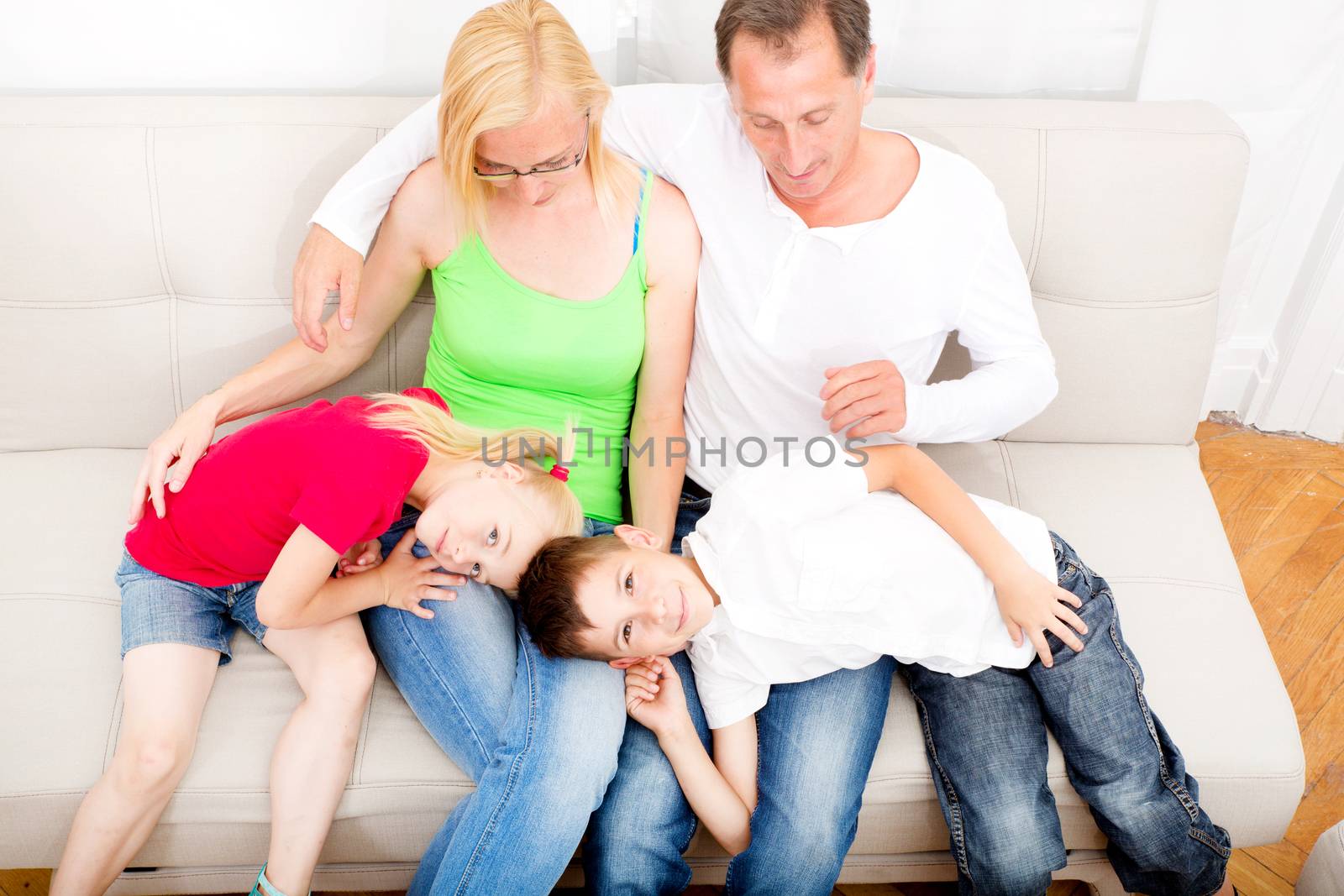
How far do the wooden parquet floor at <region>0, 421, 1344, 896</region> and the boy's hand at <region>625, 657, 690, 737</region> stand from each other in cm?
41

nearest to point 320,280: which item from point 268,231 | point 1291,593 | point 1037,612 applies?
point 268,231

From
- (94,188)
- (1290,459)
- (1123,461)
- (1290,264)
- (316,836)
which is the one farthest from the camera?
(1290,459)

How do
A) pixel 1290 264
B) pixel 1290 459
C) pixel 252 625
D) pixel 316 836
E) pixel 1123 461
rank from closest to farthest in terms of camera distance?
pixel 316 836
pixel 252 625
pixel 1123 461
pixel 1290 264
pixel 1290 459

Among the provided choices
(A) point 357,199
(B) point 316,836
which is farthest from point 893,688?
(A) point 357,199

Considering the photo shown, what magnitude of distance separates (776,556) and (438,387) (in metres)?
0.57

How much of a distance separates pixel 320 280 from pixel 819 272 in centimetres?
66

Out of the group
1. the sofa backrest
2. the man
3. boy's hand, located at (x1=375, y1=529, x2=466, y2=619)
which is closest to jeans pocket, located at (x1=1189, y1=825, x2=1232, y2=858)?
the man

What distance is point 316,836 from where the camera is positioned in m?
1.29

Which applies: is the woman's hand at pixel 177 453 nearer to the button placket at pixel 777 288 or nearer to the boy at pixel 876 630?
the boy at pixel 876 630

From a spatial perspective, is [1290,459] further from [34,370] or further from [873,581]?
[34,370]

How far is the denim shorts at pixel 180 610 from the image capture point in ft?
4.47

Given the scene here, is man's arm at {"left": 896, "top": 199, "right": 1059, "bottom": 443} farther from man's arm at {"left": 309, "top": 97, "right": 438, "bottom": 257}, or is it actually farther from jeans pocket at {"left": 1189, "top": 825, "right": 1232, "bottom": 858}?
man's arm at {"left": 309, "top": 97, "right": 438, "bottom": 257}

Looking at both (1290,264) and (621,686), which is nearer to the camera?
(621,686)

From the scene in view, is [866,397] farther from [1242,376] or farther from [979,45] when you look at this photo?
[1242,376]
